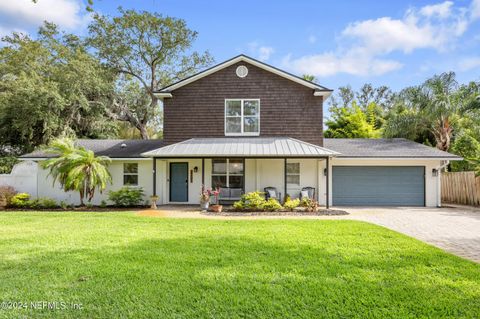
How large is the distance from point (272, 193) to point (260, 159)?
1.83m

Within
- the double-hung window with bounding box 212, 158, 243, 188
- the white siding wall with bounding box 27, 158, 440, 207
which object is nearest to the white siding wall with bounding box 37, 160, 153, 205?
the white siding wall with bounding box 27, 158, 440, 207

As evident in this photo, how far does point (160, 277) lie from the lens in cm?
482

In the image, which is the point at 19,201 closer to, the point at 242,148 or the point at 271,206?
the point at 242,148

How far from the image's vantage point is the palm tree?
18.2 meters

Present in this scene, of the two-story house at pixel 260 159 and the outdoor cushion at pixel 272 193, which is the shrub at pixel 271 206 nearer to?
the outdoor cushion at pixel 272 193

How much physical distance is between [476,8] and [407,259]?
38.2 ft

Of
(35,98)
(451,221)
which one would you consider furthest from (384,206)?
(35,98)

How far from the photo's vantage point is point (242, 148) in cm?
1455

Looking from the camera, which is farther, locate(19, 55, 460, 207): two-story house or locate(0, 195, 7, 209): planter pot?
locate(19, 55, 460, 207): two-story house

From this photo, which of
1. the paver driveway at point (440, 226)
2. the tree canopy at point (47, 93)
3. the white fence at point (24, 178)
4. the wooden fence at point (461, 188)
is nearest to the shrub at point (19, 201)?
the white fence at point (24, 178)

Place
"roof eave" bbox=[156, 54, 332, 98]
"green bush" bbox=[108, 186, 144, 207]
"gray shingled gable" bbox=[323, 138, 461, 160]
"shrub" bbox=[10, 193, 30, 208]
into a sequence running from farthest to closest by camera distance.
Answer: "roof eave" bbox=[156, 54, 332, 98] < "gray shingled gable" bbox=[323, 138, 461, 160] < "green bush" bbox=[108, 186, 144, 207] < "shrub" bbox=[10, 193, 30, 208]

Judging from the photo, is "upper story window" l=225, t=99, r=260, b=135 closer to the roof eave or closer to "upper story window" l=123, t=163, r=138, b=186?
the roof eave

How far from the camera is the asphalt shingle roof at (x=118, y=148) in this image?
16.4 metres

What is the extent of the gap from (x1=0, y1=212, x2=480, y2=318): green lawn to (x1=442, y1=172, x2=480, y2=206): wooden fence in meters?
11.0
